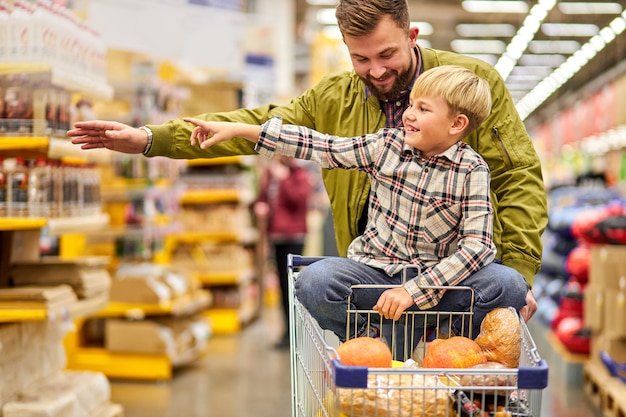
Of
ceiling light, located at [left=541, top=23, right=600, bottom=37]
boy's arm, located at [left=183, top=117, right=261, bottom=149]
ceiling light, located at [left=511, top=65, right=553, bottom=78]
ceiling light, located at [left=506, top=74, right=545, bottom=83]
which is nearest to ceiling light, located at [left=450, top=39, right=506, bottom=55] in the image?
ceiling light, located at [left=511, top=65, right=553, bottom=78]

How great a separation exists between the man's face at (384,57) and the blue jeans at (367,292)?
524 mm

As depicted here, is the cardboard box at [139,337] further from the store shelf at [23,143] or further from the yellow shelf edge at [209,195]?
the store shelf at [23,143]

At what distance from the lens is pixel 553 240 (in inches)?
322

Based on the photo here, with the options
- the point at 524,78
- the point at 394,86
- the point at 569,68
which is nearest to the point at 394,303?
the point at 394,86

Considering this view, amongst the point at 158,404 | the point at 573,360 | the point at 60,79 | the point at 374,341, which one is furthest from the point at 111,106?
the point at 374,341

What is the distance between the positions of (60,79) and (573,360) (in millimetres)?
4283

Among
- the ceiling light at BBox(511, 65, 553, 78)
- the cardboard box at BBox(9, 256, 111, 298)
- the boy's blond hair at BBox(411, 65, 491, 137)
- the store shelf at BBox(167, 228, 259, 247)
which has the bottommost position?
the store shelf at BBox(167, 228, 259, 247)

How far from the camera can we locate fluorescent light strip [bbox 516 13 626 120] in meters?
16.8

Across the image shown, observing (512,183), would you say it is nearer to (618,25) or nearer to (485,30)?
(618,25)

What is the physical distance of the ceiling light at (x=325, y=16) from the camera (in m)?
18.3

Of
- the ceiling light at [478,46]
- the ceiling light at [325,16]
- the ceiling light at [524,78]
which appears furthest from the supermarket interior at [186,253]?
the ceiling light at [524,78]

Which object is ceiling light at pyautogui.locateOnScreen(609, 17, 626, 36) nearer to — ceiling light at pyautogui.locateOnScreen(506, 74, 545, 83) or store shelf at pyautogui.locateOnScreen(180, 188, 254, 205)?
ceiling light at pyautogui.locateOnScreen(506, 74, 545, 83)

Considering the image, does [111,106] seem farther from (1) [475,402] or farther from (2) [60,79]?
(1) [475,402]

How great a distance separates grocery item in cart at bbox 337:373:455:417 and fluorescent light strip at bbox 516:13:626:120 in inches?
502
